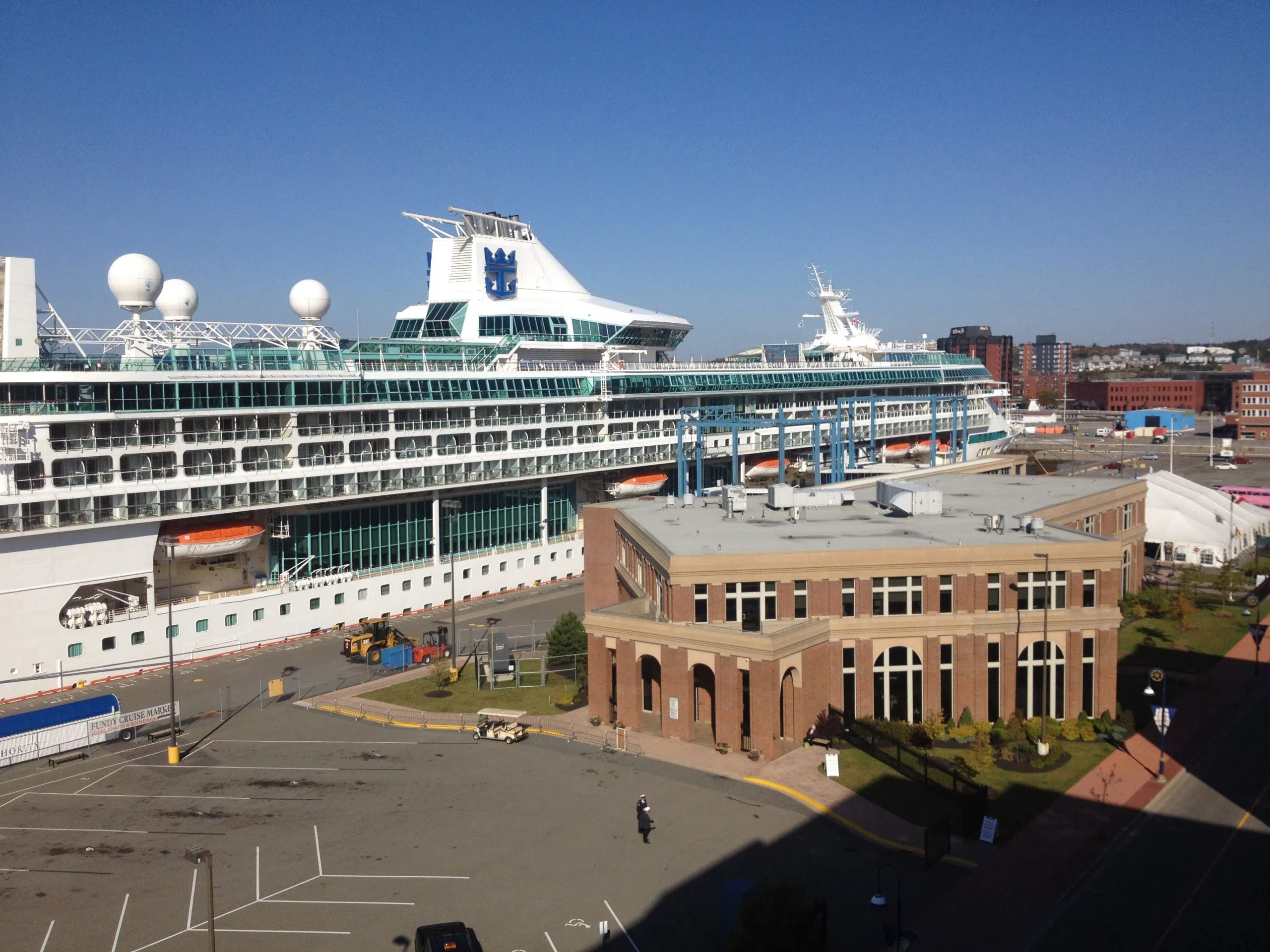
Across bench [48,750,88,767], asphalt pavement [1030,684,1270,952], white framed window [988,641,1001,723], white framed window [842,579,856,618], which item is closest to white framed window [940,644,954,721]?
white framed window [988,641,1001,723]

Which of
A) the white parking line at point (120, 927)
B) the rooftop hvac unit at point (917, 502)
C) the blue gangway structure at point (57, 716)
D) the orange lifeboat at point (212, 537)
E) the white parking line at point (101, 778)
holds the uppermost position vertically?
the rooftop hvac unit at point (917, 502)

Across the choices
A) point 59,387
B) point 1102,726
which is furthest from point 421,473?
point 1102,726

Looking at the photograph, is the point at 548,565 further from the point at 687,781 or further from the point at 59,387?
the point at 687,781

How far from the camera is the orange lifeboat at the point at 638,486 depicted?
62.9 metres

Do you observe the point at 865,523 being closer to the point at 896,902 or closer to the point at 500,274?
the point at 896,902

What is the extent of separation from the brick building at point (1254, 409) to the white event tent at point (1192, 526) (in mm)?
100479

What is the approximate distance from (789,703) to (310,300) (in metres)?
30.7

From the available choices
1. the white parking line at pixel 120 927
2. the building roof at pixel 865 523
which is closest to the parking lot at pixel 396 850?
the white parking line at pixel 120 927

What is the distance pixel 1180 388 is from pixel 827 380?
5490 inches

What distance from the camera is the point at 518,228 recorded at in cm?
6531

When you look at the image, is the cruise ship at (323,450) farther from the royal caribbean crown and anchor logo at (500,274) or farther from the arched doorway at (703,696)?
the arched doorway at (703,696)

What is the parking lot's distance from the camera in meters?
20.7

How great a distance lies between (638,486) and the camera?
63562mm

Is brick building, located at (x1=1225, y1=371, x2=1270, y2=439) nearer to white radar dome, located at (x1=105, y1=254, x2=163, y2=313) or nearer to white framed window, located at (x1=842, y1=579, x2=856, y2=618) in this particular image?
white framed window, located at (x1=842, y1=579, x2=856, y2=618)
